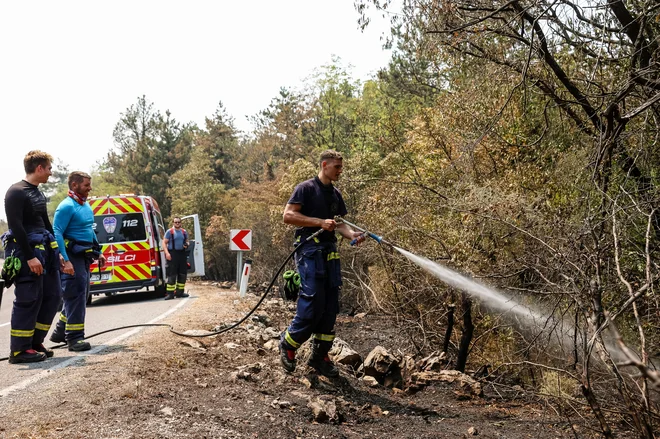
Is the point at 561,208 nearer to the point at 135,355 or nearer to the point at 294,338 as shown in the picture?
the point at 294,338

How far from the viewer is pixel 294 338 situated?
230 inches

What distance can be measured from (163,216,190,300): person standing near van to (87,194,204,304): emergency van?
499mm

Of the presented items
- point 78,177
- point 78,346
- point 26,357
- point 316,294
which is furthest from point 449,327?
point 26,357

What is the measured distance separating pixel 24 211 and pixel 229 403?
3071mm

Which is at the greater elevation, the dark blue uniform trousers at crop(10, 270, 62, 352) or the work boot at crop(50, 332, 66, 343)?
the dark blue uniform trousers at crop(10, 270, 62, 352)

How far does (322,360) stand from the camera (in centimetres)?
604

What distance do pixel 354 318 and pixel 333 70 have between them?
24.7 m

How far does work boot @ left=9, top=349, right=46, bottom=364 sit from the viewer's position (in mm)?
6270

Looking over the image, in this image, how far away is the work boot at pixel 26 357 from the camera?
20.6ft

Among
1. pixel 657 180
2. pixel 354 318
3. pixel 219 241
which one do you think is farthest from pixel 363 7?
pixel 219 241

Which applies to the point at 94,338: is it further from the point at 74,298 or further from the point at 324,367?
the point at 324,367

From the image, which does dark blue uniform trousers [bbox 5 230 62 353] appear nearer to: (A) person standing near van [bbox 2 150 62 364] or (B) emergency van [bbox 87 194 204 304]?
(A) person standing near van [bbox 2 150 62 364]

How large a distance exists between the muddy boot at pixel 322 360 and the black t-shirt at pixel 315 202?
39.4 inches

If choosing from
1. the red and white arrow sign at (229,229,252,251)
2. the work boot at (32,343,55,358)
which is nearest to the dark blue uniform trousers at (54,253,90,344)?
the work boot at (32,343,55,358)
